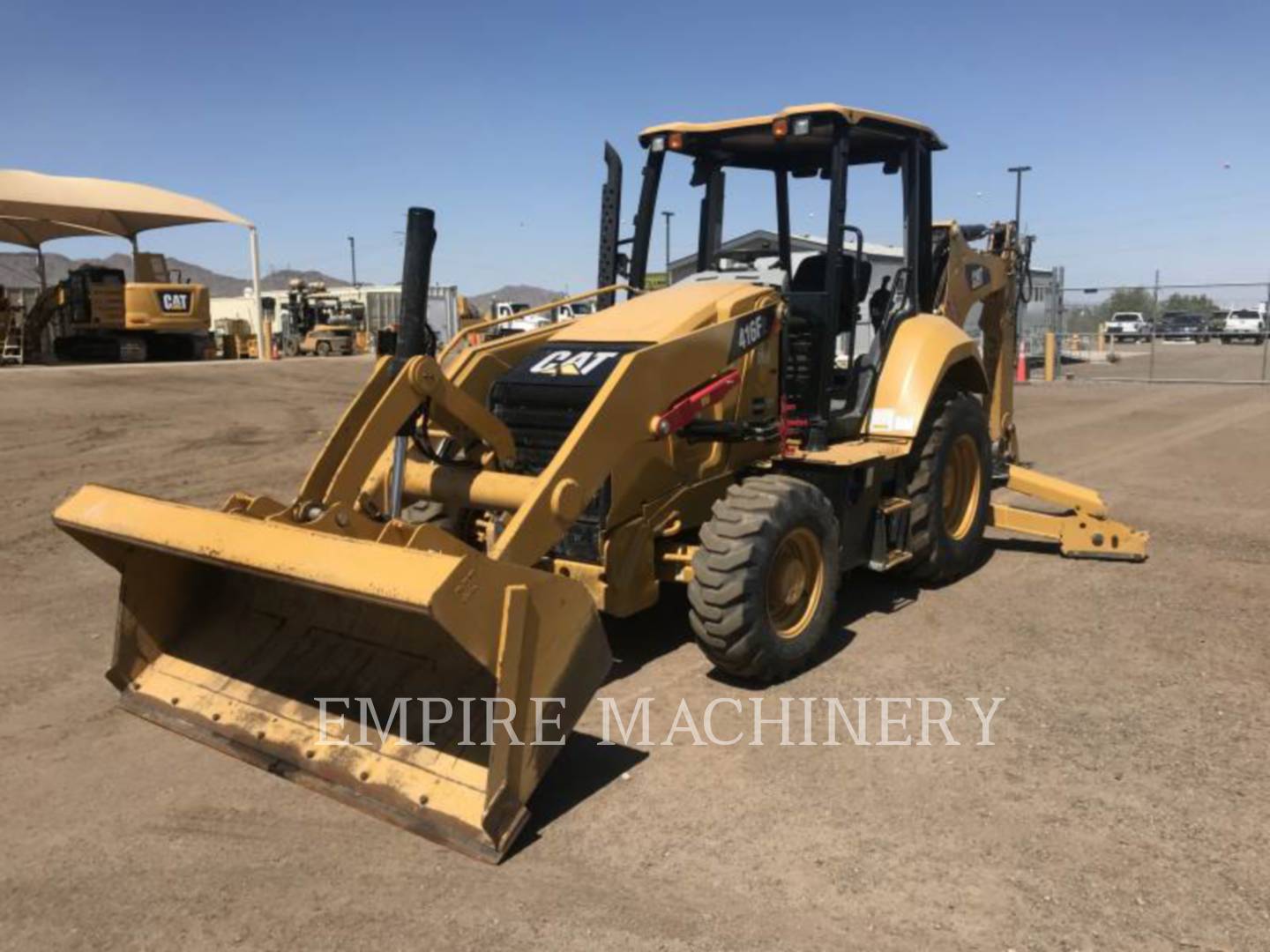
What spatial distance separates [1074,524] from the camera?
739 centimetres

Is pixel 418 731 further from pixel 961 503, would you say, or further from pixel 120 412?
pixel 120 412

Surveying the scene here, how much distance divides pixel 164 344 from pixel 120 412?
11.7 metres

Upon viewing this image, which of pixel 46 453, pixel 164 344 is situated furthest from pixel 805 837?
pixel 164 344

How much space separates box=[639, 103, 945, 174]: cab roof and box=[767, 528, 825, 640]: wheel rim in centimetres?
241

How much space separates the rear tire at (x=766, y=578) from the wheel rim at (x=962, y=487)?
201 cm

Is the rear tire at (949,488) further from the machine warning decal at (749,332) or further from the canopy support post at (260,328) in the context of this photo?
the canopy support post at (260,328)

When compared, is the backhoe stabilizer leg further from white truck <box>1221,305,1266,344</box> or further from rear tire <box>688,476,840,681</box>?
white truck <box>1221,305,1266,344</box>

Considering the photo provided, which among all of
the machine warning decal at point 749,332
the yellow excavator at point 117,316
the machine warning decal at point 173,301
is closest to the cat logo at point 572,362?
the machine warning decal at point 749,332

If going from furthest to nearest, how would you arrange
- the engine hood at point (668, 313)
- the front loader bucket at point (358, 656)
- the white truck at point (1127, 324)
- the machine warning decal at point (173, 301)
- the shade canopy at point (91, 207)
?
1. the white truck at point (1127, 324)
2. the shade canopy at point (91, 207)
3. the machine warning decal at point (173, 301)
4. the engine hood at point (668, 313)
5. the front loader bucket at point (358, 656)

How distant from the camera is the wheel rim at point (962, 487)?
702 cm

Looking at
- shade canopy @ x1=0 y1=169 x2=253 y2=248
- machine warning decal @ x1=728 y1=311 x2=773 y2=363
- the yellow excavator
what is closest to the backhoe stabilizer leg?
machine warning decal @ x1=728 y1=311 x2=773 y2=363

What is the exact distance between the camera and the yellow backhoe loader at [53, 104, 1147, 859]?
11.9ft

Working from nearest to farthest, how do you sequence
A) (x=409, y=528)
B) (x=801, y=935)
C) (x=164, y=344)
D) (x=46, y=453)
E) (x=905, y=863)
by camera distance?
1. (x=801, y=935)
2. (x=905, y=863)
3. (x=409, y=528)
4. (x=46, y=453)
5. (x=164, y=344)

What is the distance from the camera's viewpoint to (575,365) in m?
5.16
